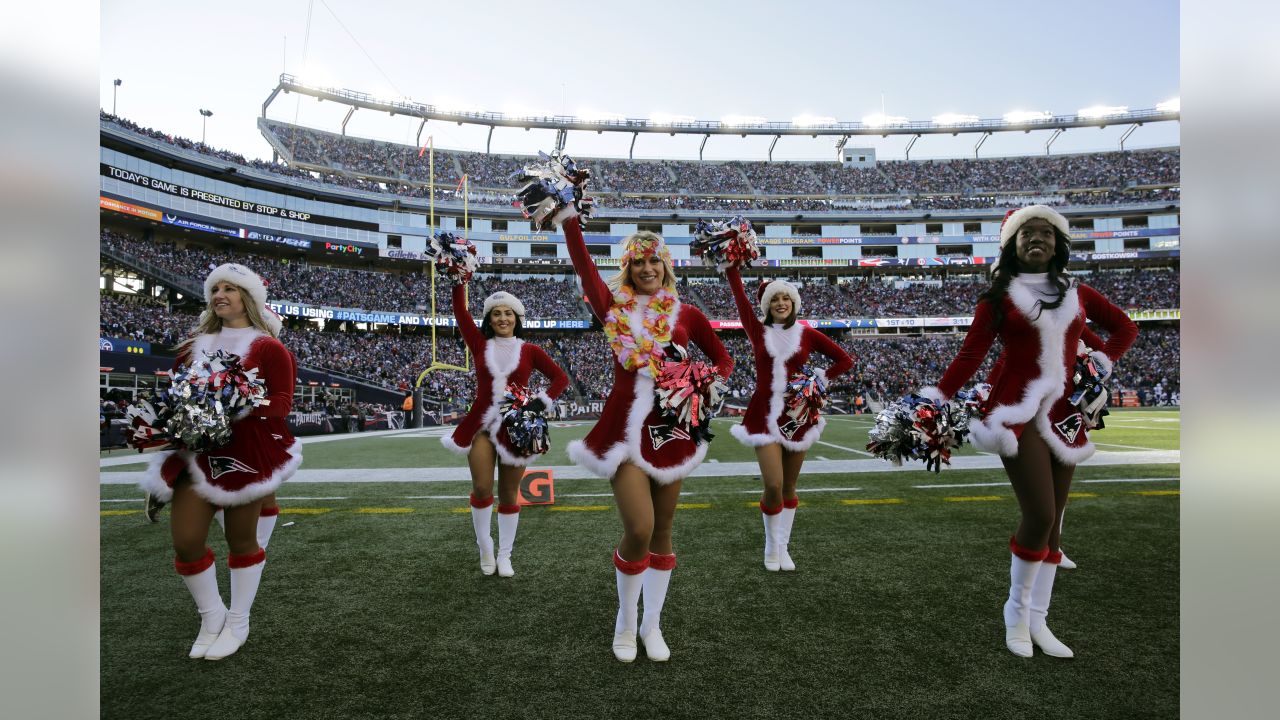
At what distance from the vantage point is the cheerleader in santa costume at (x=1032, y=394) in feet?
9.96

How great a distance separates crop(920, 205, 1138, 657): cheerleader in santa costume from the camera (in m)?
3.04

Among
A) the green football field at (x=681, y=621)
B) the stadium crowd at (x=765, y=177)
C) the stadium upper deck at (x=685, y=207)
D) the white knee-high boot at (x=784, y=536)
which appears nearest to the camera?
the green football field at (x=681, y=621)

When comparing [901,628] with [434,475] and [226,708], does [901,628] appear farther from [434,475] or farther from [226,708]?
[434,475]

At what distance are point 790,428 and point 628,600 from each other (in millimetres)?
2070

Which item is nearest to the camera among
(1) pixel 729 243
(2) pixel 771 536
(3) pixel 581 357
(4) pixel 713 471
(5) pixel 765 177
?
(1) pixel 729 243

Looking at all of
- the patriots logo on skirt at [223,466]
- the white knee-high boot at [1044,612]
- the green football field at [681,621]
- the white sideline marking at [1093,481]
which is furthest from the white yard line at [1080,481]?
the patriots logo on skirt at [223,466]

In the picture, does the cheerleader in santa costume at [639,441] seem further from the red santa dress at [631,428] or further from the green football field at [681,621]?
the green football field at [681,621]

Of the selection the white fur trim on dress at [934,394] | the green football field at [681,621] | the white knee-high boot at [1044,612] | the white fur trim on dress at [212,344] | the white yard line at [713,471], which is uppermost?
the white fur trim on dress at [212,344]

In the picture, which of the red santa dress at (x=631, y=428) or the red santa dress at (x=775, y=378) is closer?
the red santa dress at (x=631, y=428)

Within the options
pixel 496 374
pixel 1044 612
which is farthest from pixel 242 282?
pixel 1044 612

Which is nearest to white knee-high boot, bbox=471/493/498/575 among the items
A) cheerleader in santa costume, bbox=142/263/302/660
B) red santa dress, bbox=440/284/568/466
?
red santa dress, bbox=440/284/568/466

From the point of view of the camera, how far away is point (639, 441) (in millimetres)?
3012

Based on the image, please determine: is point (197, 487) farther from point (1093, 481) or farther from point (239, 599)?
point (1093, 481)

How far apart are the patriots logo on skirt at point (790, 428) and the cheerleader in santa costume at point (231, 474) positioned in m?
3.29
